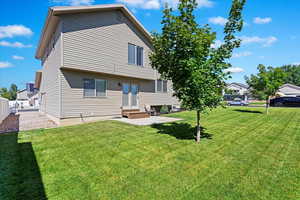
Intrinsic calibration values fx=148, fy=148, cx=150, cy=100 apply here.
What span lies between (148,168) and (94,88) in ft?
25.0

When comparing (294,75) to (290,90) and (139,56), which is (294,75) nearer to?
(290,90)

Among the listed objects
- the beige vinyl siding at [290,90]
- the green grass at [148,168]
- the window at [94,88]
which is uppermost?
the beige vinyl siding at [290,90]

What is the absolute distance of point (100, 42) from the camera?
966 centimetres

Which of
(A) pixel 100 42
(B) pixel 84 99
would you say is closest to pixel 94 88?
(B) pixel 84 99

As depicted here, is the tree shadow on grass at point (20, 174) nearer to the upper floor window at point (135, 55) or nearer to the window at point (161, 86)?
the upper floor window at point (135, 55)

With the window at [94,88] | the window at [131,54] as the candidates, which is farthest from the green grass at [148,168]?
the window at [131,54]

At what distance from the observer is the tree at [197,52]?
481 cm

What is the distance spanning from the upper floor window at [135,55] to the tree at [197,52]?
6.60 metres

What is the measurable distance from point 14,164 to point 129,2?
38.7 ft

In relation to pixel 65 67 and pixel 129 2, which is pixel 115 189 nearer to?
pixel 65 67

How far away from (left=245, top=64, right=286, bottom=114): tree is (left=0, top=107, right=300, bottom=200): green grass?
29.8ft

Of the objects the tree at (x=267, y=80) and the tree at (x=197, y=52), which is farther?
the tree at (x=267, y=80)

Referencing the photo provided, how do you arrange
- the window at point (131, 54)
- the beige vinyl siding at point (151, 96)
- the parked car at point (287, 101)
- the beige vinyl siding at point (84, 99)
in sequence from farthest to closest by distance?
the parked car at point (287, 101) < the beige vinyl siding at point (151, 96) < the window at point (131, 54) < the beige vinyl siding at point (84, 99)

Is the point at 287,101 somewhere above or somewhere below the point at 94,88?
below
